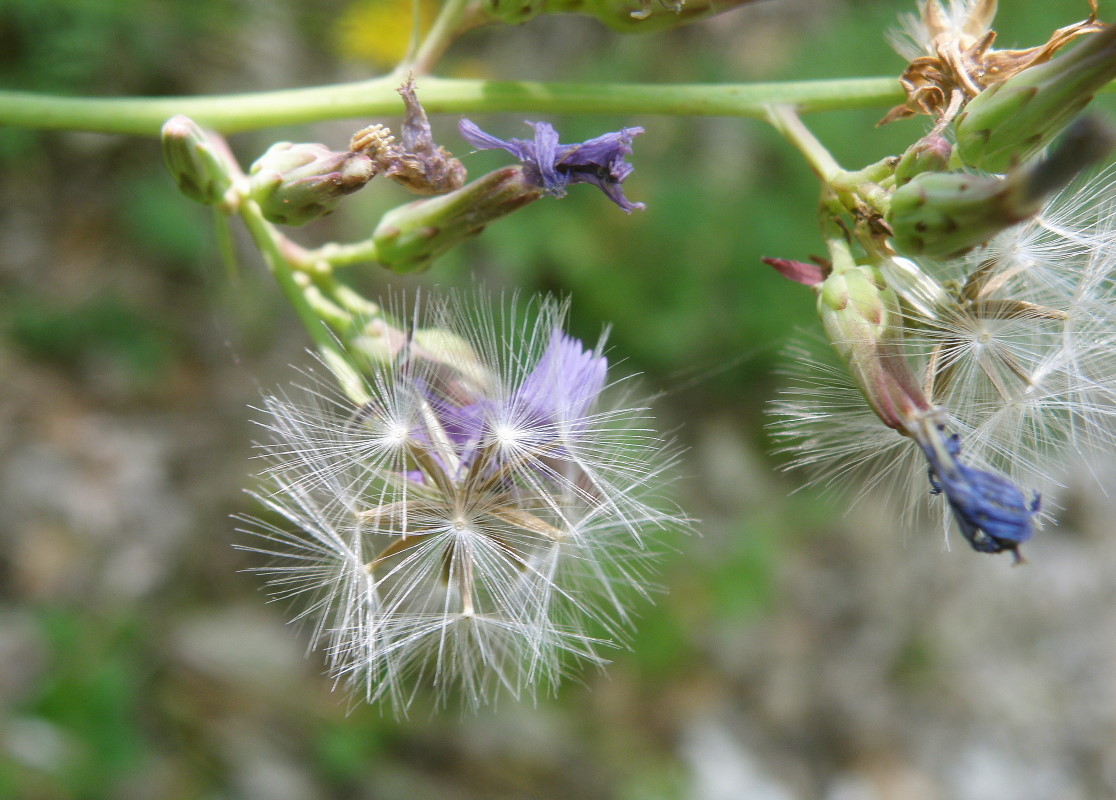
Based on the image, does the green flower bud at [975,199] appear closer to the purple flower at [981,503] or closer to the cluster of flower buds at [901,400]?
the cluster of flower buds at [901,400]

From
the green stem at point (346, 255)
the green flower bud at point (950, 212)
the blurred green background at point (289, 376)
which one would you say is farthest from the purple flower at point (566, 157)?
the blurred green background at point (289, 376)

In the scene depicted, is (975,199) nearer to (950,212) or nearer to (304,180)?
(950,212)

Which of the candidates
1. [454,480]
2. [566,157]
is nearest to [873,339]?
[566,157]

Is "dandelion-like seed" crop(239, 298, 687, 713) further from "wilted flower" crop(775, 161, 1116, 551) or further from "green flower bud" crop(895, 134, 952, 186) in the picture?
"green flower bud" crop(895, 134, 952, 186)

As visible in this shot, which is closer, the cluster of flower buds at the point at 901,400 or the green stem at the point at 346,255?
the cluster of flower buds at the point at 901,400

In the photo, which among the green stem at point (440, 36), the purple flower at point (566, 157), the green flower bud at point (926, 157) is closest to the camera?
the green flower bud at point (926, 157)

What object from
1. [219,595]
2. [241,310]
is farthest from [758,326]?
[219,595]
